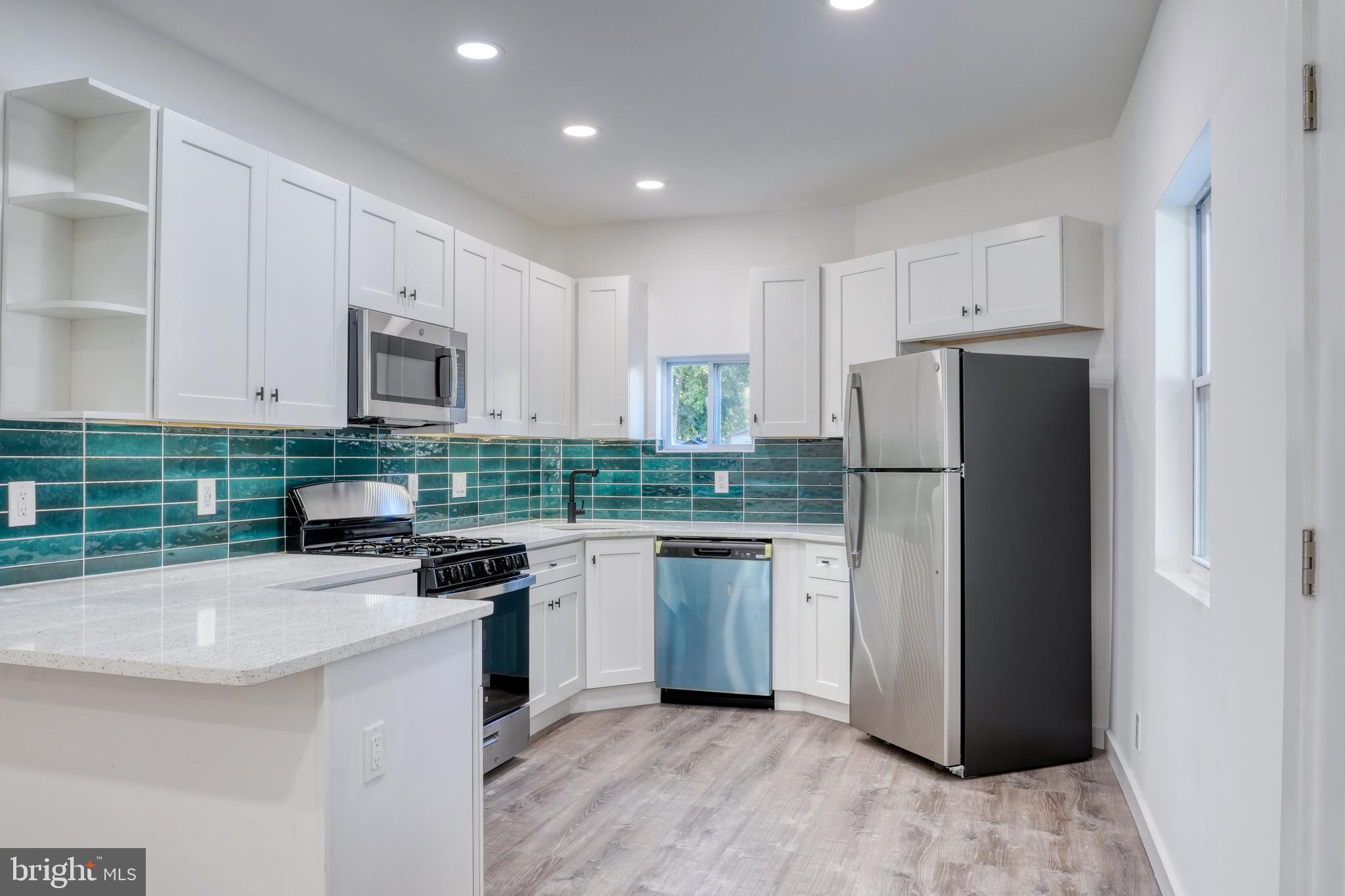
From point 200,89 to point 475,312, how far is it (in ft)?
4.46

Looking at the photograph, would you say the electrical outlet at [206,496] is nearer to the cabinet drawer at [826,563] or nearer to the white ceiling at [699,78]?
the white ceiling at [699,78]

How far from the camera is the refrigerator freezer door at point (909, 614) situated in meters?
3.35

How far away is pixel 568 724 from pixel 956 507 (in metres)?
2.05

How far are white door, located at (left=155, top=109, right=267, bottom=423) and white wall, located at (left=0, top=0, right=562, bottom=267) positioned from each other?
0.36m

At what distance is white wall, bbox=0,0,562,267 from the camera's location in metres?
2.37

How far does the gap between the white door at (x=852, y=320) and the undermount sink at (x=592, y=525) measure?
1.18m

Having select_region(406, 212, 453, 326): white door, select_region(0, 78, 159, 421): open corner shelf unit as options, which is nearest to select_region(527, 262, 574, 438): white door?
select_region(406, 212, 453, 326): white door

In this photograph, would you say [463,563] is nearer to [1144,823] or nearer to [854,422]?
[854,422]

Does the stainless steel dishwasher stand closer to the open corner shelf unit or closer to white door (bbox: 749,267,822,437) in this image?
white door (bbox: 749,267,822,437)

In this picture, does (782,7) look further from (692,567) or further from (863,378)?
(692,567)

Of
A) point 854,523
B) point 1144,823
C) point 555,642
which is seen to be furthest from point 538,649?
point 1144,823

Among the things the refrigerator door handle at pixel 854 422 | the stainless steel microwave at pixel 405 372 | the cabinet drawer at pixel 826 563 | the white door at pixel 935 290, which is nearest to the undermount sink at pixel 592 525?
the cabinet drawer at pixel 826 563

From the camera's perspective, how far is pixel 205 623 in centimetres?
183

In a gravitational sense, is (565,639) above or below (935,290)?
below
